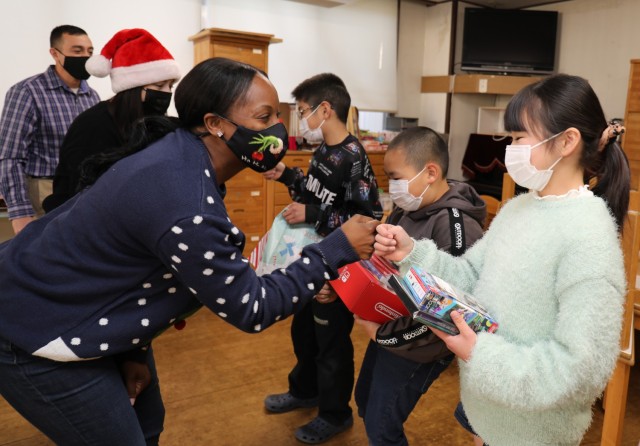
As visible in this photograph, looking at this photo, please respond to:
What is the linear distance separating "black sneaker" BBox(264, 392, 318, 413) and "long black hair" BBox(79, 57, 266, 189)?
1583 millimetres

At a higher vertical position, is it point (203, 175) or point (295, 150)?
point (203, 175)

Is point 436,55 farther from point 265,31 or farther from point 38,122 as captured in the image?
point 38,122

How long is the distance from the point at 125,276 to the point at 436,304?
66cm

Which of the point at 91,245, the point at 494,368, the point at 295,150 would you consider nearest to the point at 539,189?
the point at 494,368

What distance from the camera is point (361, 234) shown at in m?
1.32

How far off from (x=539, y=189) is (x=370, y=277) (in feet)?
1.57

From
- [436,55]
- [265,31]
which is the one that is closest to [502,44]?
[436,55]

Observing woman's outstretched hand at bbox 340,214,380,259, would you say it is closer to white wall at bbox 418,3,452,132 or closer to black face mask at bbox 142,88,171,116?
black face mask at bbox 142,88,171,116

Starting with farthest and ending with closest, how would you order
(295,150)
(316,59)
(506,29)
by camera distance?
(506,29)
(316,59)
(295,150)

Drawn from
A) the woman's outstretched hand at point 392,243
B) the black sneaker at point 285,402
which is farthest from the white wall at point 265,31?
the woman's outstretched hand at point 392,243

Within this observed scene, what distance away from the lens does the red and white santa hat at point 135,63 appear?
2.19 m

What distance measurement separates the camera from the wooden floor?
232 cm

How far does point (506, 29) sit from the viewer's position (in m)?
6.27

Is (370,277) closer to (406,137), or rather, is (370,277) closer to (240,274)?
(240,274)
